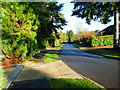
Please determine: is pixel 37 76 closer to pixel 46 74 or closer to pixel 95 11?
pixel 46 74

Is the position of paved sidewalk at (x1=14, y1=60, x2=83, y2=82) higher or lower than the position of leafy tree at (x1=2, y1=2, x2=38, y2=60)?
lower

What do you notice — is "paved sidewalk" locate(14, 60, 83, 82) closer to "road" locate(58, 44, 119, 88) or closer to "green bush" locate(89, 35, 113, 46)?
"road" locate(58, 44, 119, 88)

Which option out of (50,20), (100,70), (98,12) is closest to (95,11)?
(98,12)

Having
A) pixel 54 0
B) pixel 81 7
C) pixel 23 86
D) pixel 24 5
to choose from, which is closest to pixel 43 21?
pixel 54 0

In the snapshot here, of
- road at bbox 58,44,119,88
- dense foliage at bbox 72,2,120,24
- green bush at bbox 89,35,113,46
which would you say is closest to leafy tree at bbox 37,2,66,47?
dense foliage at bbox 72,2,120,24

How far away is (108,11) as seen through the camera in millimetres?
15086

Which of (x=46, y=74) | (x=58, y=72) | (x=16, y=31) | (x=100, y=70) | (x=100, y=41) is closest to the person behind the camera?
(x=46, y=74)

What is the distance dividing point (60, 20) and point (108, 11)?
1163 cm

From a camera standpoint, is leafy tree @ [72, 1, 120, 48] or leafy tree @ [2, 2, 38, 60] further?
leafy tree @ [72, 1, 120, 48]

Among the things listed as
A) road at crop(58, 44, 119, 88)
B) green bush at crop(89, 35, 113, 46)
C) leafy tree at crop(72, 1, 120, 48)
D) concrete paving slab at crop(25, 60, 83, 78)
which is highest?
leafy tree at crop(72, 1, 120, 48)

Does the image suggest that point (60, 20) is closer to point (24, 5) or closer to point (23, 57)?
point (24, 5)

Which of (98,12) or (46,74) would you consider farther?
(98,12)

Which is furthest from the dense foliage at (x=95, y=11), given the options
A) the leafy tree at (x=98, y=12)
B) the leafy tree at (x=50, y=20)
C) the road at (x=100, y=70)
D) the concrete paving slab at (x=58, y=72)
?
the concrete paving slab at (x=58, y=72)

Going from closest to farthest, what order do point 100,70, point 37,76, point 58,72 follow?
point 37,76 < point 58,72 < point 100,70
